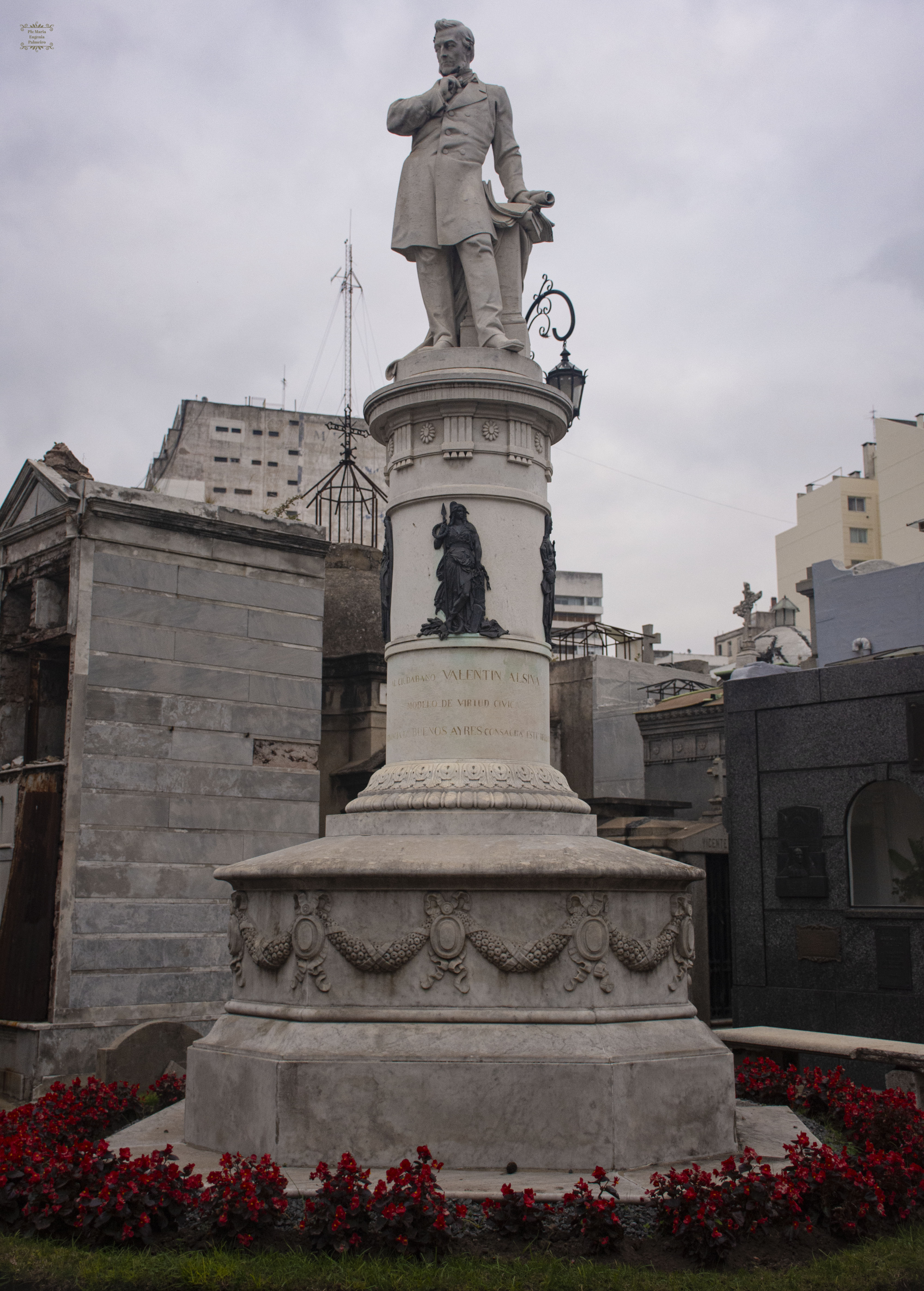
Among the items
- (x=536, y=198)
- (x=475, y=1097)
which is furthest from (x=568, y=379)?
(x=475, y=1097)

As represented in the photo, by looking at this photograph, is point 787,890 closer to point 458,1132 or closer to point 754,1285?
point 458,1132


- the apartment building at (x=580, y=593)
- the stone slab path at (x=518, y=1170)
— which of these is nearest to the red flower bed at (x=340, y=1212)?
the stone slab path at (x=518, y=1170)

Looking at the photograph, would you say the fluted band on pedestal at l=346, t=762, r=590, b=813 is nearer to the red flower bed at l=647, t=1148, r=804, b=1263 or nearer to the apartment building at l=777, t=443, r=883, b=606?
the red flower bed at l=647, t=1148, r=804, b=1263

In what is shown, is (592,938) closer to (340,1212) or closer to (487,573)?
(340,1212)

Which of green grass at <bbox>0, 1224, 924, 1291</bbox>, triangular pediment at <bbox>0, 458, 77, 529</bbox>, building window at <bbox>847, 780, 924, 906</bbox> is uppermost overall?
triangular pediment at <bbox>0, 458, 77, 529</bbox>

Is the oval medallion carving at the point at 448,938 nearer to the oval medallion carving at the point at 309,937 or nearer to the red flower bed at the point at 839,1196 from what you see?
the oval medallion carving at the point at 309,937

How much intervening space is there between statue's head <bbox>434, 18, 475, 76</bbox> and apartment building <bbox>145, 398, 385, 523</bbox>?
163 ft

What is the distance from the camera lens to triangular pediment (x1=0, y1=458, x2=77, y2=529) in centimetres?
1572

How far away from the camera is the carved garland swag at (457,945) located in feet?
26.2

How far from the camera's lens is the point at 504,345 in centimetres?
1022

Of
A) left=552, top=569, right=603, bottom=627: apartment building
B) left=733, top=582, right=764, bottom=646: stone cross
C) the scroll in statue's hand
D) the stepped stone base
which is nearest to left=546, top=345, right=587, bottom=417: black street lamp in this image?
the scroll in statue's hand

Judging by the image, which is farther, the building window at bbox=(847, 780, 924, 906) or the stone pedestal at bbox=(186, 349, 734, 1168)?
the building window at bbox=(847, 780, 924, 906)

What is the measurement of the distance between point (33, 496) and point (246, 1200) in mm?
12494

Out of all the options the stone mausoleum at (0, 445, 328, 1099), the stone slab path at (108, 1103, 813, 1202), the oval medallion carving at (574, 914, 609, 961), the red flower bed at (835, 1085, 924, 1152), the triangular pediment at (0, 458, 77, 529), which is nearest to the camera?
the stone slab path at (108, 1103, 813, 1202)
